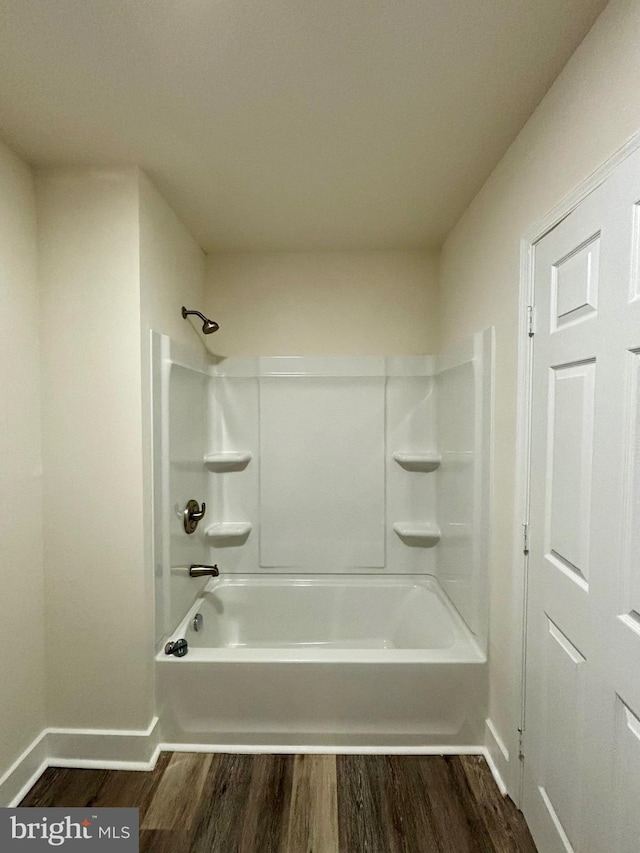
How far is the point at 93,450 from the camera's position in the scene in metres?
1.73

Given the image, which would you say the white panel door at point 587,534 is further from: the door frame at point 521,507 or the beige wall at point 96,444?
→ the beige wall at point 96,444

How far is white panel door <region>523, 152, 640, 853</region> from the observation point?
945 millimetres

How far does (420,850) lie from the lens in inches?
54.7

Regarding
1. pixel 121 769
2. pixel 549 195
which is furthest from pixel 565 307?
pixel 121 769

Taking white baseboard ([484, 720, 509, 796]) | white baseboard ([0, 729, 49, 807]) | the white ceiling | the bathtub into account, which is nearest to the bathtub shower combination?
the bathtub

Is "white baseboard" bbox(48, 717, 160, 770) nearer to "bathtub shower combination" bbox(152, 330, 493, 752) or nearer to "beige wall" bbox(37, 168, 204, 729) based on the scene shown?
"beige wall" bbox(37, 168, 204, 729)

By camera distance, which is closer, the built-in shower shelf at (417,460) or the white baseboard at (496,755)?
the white baseboard at (496,755)

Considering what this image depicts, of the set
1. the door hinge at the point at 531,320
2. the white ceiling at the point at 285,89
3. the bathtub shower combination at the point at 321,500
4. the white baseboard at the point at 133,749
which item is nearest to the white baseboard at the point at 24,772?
the white baseboard at the point at 133,749

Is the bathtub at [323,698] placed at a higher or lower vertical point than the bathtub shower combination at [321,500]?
lower

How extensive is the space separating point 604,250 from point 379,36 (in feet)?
2.63

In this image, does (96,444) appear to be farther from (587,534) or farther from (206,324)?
(587,534)

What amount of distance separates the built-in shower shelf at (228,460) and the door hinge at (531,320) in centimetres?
175

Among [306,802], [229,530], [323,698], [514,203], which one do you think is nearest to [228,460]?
[229,530]

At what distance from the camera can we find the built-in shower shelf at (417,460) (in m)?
2.54
